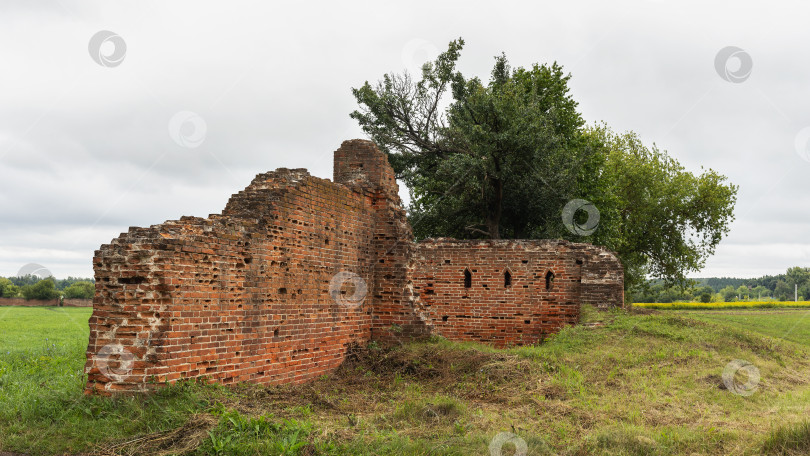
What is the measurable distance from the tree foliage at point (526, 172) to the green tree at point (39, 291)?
3055 cm

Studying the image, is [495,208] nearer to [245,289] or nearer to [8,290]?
[245,289]

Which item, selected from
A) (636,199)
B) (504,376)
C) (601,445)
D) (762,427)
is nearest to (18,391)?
(504,376)

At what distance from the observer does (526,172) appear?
1694cm

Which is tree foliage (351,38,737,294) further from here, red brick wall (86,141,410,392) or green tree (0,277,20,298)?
green tree (0,277,20,298)

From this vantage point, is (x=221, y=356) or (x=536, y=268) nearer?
(x=221, y=356)

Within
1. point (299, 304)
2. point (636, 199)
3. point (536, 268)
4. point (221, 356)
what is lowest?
point (221, 356)

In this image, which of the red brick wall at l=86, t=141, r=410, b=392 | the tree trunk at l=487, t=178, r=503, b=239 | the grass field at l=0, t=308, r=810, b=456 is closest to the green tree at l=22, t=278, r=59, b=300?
the grass field at l=0, t=308, r=810, b=456

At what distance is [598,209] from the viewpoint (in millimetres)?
19656

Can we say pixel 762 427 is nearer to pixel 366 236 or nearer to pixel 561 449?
pixel 561 449

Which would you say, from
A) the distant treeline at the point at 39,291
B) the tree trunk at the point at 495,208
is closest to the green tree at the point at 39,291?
the distant treeline at the point at 39,291

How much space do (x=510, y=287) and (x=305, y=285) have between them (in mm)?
5154

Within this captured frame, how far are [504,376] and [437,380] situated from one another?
1.00 meters

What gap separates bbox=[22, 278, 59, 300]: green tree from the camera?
124 ft

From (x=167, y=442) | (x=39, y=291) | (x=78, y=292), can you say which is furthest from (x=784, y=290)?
(x=39, y=291)
